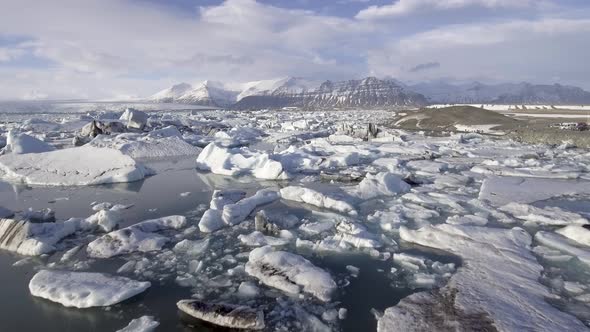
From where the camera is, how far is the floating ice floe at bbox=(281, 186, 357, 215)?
6.66 m

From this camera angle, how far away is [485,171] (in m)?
9.73

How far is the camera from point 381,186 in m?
7.82

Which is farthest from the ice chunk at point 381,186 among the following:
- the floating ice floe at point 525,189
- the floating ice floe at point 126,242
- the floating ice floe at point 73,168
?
the floating ice floe at point 73,168

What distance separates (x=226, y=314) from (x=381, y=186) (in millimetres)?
5170

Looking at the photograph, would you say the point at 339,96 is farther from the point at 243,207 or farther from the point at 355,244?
the point at 355,244

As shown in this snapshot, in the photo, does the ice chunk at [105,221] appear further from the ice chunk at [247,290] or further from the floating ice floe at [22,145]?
the floating ice floe at [22,145]

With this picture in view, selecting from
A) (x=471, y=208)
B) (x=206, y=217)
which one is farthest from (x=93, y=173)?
(x=471, y=208)

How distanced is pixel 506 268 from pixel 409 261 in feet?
3.41

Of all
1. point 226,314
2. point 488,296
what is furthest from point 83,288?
point 488,296

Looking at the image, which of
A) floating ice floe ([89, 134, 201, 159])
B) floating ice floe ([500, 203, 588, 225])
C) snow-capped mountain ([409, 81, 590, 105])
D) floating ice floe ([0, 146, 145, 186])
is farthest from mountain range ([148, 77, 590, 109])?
floating ice floe ([500, 203, 588, 225])

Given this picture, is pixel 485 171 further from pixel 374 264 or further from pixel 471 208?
pixel 374 264

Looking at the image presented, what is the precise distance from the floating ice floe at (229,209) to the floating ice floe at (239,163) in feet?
6.89

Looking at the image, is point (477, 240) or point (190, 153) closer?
point (477, 240)

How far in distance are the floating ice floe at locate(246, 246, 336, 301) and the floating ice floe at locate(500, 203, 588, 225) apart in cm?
383
